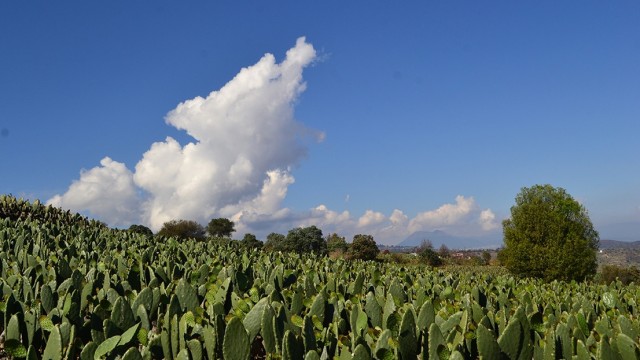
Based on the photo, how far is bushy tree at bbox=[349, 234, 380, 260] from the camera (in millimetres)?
59516

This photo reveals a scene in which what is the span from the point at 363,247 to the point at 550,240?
2796 centimetres

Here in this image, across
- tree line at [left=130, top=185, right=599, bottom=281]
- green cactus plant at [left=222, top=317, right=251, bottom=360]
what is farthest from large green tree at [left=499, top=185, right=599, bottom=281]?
green cactus plant at [left=222, top=317, right=251, bottom=360]

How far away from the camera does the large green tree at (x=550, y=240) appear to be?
112 ft

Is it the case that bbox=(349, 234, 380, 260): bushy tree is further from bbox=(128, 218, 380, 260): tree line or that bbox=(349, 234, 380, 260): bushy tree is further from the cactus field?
the cactus field

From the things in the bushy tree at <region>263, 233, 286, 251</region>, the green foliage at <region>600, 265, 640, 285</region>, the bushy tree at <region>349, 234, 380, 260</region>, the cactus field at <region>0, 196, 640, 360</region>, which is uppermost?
the bushy tree at <region>263, 233, 286, 251</region>

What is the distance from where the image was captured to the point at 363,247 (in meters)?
60.5

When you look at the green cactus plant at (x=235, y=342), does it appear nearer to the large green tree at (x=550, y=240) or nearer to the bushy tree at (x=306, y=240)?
the large green tree at (x=550, y=240)

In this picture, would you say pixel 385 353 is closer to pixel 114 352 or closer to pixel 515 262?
pixel 114 352

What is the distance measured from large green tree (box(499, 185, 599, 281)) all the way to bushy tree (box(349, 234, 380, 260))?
2229 cm

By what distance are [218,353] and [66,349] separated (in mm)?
928

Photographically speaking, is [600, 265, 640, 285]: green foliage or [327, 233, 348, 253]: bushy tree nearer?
[600, 265, 640, 285]: green foliage

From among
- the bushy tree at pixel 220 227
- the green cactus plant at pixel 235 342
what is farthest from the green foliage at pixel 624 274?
the green cactus plant at pixel 235 342

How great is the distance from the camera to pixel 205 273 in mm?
4980

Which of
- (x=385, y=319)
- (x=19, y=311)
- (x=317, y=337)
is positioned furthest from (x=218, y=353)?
(x=19, y=311)
